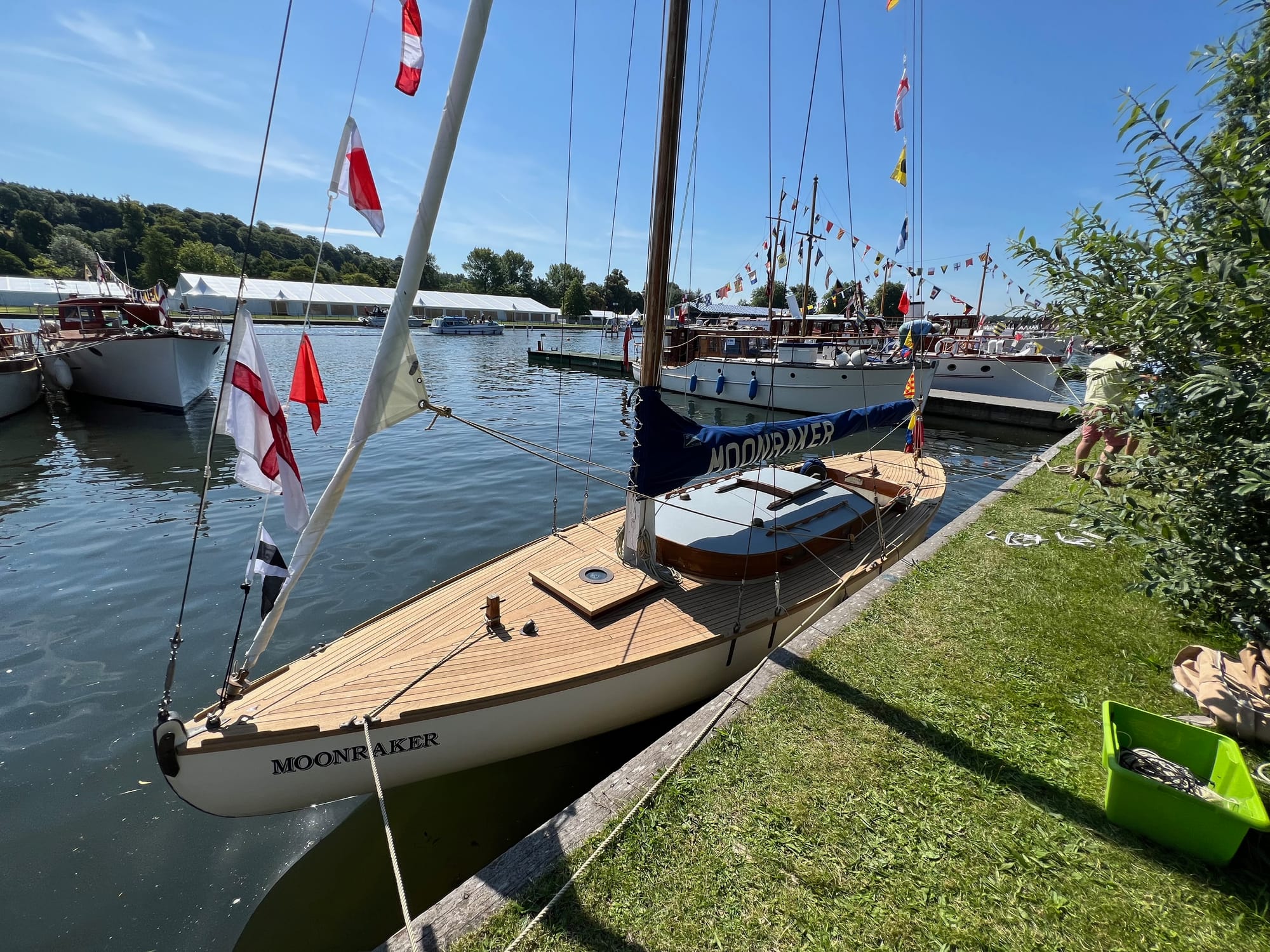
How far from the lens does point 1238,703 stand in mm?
3701

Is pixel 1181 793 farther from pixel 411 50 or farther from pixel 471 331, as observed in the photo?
pixel 471 331

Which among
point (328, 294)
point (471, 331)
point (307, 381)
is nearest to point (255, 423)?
point (307, 381)

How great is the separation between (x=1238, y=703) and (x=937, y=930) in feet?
10.1

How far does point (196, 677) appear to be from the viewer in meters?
6.13

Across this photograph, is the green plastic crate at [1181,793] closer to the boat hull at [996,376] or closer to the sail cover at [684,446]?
the sail cover at [684,446]

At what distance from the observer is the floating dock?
38969 millimetres

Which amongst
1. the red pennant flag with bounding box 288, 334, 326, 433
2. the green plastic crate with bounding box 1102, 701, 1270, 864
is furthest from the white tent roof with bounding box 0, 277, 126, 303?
the green plastic crate with bounding box 1102, 701, 1270, 864

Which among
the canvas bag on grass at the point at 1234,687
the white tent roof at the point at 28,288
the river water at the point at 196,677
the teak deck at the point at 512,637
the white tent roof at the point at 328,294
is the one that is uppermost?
the white tent roof at the point at 328,294

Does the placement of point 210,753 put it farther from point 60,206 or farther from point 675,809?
point 60,206

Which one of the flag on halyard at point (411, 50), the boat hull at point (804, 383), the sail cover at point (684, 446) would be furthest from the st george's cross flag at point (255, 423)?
the boat hull at point (804, 383)

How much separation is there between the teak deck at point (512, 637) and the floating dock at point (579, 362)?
31768mm

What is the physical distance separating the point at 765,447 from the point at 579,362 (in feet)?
119

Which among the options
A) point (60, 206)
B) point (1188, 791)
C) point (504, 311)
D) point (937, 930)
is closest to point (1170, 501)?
point (1188, 791)

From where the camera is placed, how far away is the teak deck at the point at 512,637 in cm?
380
